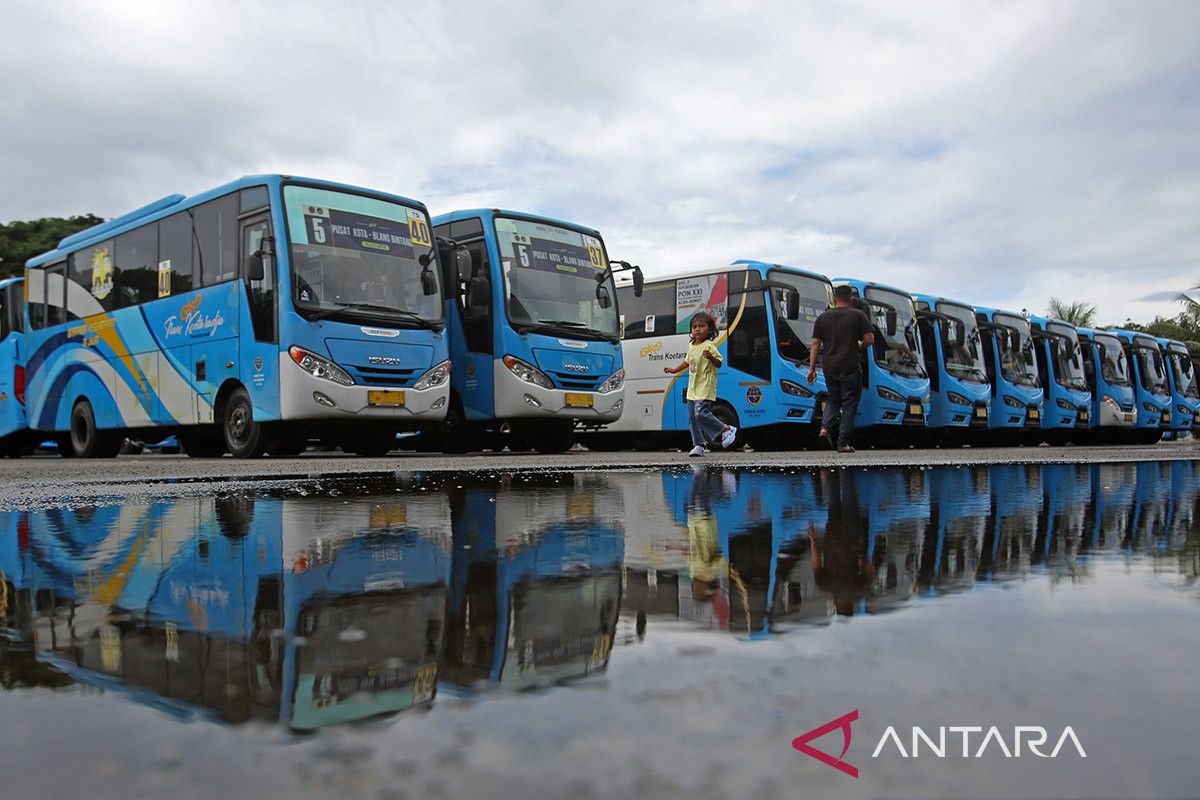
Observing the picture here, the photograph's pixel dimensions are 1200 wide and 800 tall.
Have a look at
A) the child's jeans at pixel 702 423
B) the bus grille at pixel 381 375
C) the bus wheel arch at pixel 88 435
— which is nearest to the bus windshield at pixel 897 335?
the child's jeans at pixel 702 423

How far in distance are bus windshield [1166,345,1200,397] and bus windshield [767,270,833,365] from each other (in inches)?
774

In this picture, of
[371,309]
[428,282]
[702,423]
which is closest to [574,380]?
[428,282]

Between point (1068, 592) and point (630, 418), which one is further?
point (630, 418)

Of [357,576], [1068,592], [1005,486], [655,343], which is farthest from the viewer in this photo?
[655,343]

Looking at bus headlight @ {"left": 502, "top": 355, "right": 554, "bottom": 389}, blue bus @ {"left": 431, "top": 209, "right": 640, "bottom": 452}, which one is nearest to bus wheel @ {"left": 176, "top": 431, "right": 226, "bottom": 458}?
blue bus @ {"left": 431, "top": 209, "right": 640, "bottom": 452}

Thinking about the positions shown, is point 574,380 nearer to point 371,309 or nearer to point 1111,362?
point 371,309

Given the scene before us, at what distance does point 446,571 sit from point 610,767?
1603 millimetres

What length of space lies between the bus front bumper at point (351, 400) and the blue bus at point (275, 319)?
1 centimetres

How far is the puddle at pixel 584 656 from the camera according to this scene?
1.18 m

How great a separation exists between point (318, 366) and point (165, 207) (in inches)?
172

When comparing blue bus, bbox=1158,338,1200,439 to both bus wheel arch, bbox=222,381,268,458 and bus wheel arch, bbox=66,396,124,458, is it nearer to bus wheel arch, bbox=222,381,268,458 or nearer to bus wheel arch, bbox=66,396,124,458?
bus wheel arch, bbox=222,381,268,458

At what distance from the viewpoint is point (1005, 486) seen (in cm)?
620

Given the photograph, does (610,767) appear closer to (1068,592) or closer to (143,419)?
(1068,592)

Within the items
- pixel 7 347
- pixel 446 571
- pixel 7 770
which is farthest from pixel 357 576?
pixel 7 347
